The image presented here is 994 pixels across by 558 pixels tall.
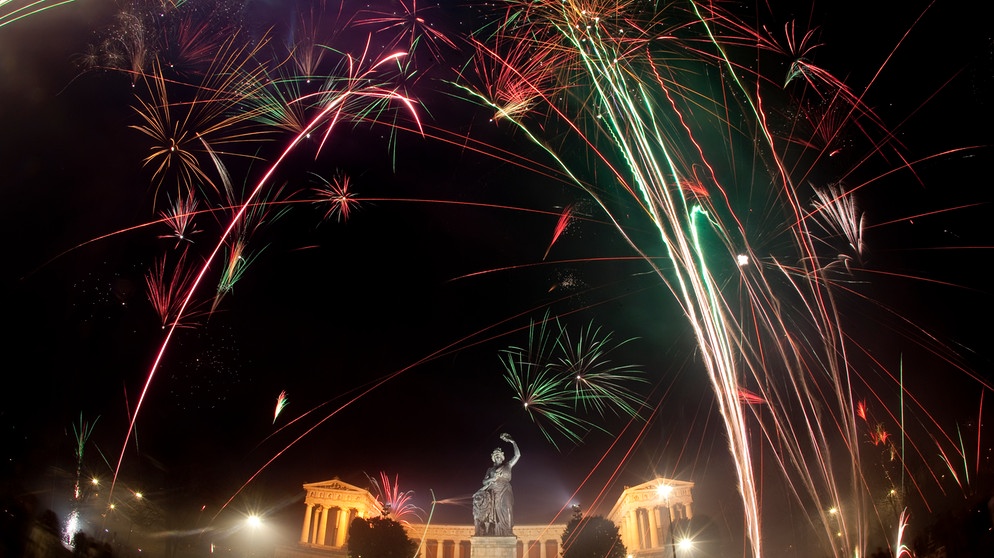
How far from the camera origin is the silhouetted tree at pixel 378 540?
31.3 metres

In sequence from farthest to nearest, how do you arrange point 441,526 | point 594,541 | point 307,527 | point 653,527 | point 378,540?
1. point 441,526
2. point 307,527
3. point 653,527
4. point 378,540
5. point 594,541

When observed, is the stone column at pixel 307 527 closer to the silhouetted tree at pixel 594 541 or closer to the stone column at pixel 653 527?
the silhouetted tree at pixel 594 541

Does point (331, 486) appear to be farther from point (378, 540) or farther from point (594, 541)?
point (594, 541)

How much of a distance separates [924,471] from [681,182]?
17.3 metres

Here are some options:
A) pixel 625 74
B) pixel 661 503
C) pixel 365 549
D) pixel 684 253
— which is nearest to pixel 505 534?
pixel 365 549

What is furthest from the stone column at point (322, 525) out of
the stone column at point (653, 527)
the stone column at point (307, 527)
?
the stone column at point (653, 527)

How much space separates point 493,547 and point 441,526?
36.4 meters

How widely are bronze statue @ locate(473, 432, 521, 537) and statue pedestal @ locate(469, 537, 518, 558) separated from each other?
0.33 m

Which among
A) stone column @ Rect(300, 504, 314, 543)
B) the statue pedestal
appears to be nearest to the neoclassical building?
stone column @ Rect(300, 504, 314, 543)

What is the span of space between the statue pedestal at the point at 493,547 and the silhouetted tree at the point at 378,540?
8.82 m

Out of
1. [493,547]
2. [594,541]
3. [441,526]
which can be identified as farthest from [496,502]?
[441,526]

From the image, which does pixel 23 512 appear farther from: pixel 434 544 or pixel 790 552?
pixel 434 544

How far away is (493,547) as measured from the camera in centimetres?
2480

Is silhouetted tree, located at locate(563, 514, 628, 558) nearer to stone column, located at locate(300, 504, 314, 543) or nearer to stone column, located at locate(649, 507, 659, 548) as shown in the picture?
stone column, located at locate(649, 507, 659, 548)
